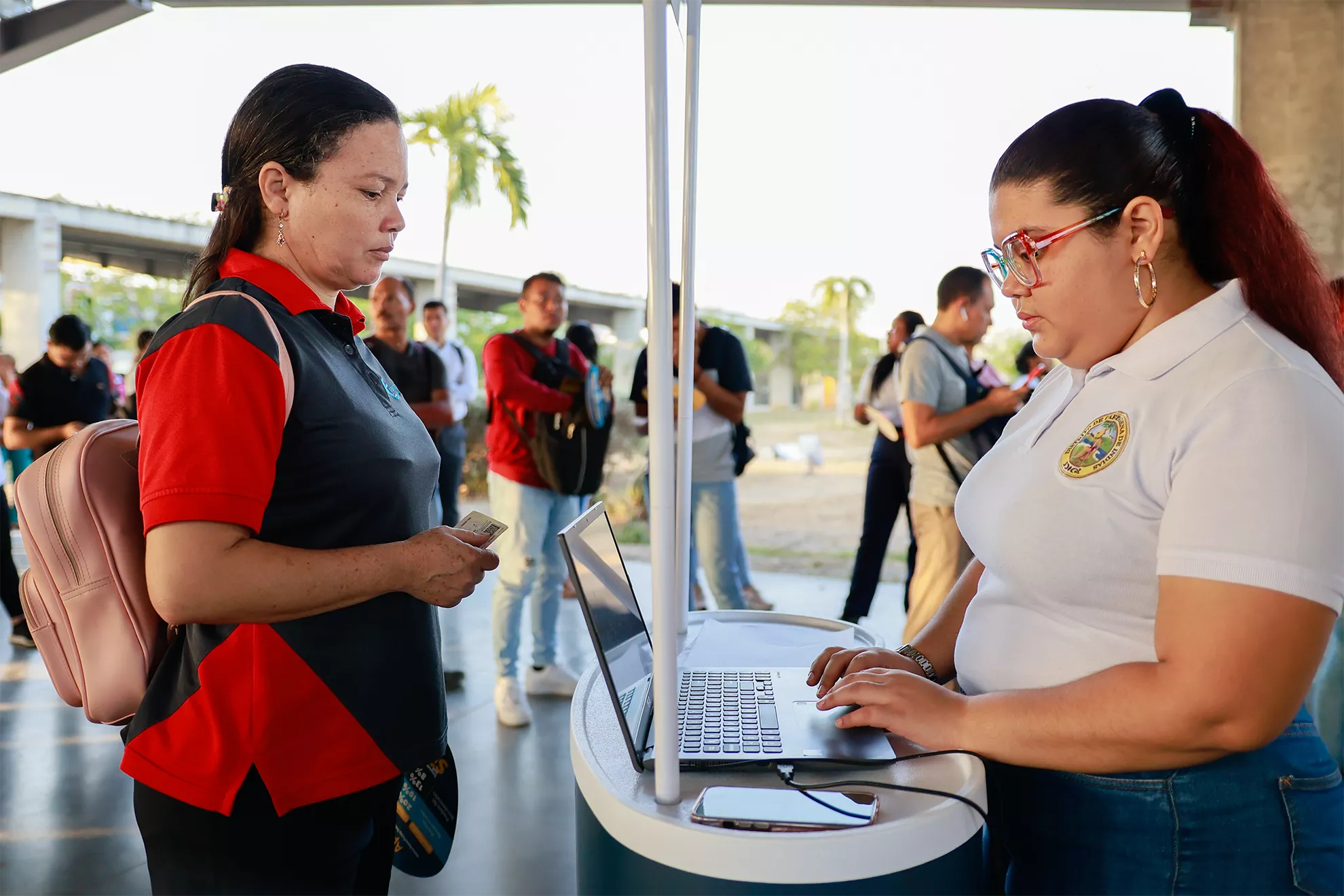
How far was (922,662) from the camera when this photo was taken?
3.57ft

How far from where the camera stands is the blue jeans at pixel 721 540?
3.75 metres

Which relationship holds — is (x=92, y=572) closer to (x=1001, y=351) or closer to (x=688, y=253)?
(x=688, y=253)

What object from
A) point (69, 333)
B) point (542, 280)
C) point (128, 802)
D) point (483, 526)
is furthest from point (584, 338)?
point (483, 526)

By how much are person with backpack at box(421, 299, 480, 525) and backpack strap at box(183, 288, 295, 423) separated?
3.30 meters

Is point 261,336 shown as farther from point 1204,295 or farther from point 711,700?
point 1204,295

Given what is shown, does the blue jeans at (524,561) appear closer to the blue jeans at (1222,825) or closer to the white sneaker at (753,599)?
the white sneaker at (753,599)

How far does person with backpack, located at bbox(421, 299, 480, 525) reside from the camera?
4523 millimetres

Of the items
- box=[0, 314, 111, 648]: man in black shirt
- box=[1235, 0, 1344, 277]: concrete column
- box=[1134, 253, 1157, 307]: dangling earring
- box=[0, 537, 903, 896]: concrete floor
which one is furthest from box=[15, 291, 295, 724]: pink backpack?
box=[1235, 0, 1344, 277]: concrete column

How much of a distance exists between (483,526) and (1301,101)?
16.6 feet

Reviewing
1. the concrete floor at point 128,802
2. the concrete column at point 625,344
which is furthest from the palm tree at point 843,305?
the concrete floor at point 128,802

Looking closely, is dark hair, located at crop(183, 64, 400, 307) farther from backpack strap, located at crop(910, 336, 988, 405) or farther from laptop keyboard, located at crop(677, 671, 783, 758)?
backpack strap, located at crop(910, 336, 988, 405)

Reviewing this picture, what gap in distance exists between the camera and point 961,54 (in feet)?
27.6

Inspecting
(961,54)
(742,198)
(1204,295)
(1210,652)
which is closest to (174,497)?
(1210,652)

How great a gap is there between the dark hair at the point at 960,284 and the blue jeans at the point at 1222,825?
2.62m
